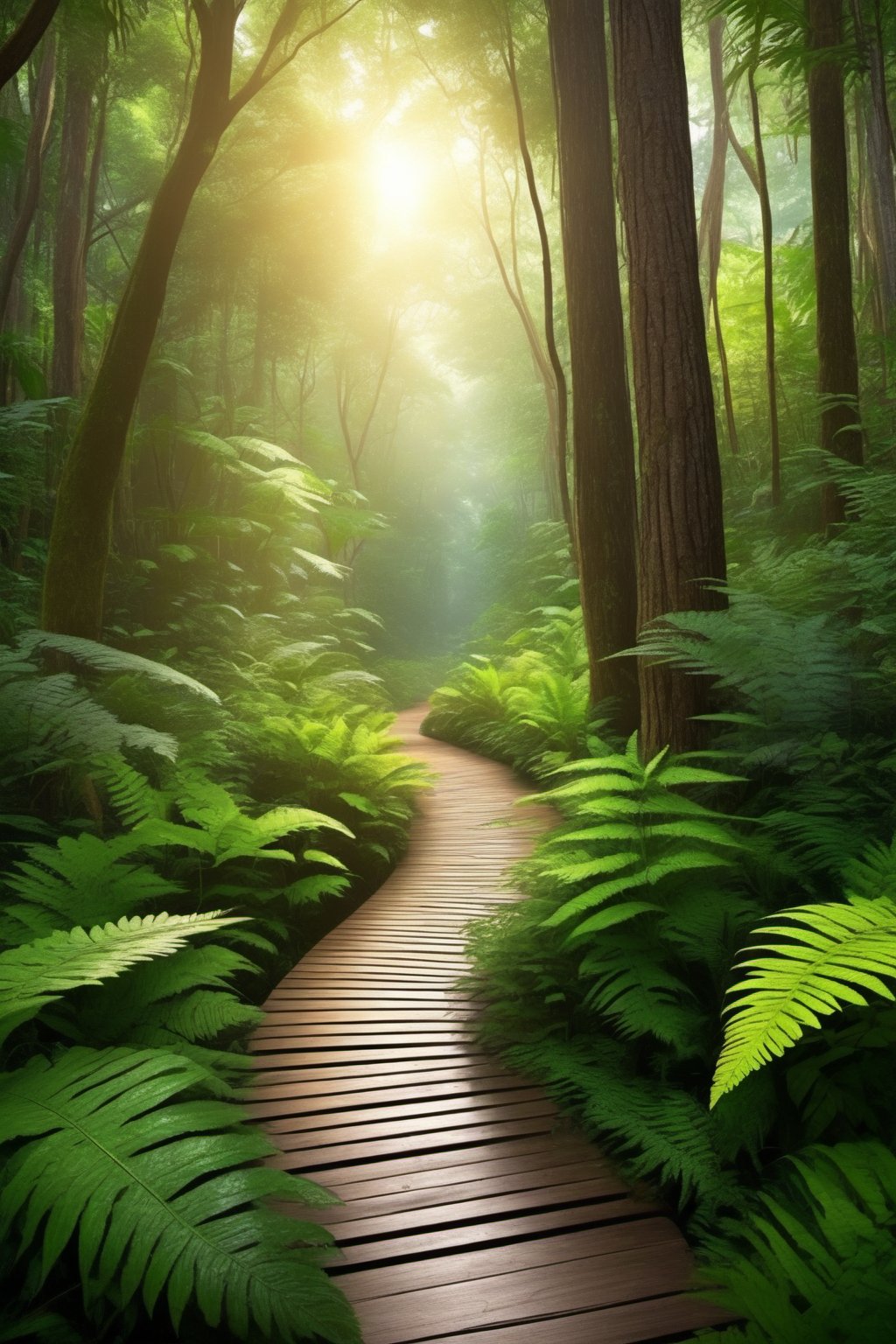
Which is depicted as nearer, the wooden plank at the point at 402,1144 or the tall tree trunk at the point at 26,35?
the wooden plank at the point at 402,1144

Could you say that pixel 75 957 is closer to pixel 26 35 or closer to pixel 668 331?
pixel 668 331

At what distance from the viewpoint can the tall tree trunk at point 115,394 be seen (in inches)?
223

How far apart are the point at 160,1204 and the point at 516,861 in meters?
3.94

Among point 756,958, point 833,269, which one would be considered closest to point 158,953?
point 756,958

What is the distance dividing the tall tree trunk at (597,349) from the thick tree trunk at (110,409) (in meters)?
2.59

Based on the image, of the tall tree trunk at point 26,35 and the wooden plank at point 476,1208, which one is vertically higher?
the tall tree trunk at point 26,35

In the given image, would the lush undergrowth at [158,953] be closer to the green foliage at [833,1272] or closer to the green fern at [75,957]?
the green fern at [75,957]

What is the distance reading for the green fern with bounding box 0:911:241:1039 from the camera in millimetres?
2176

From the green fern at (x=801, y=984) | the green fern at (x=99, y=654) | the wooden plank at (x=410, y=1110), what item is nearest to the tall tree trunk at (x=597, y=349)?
the green fern at (x=99, y=654)

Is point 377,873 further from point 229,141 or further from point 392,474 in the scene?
point 392,474

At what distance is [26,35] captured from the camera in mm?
4113

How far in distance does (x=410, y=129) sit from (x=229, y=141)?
132 inches

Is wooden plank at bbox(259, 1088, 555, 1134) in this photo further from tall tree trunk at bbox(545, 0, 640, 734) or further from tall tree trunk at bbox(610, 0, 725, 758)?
tall tree trunk at bbox(545, 0, 640, 734)

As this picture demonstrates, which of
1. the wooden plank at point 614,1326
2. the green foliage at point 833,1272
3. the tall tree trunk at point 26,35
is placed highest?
the tall tree trunk at point 26,35
